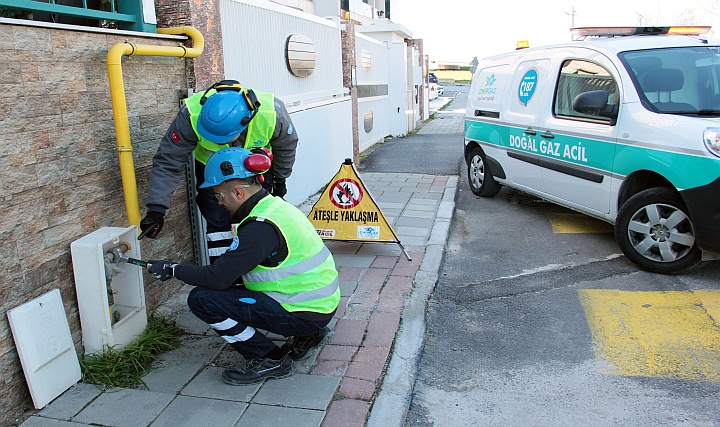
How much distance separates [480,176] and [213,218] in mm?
4895

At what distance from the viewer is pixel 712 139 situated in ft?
15.7

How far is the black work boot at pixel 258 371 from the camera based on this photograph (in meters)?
3.49

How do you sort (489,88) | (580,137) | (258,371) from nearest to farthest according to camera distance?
(258,371)
(580,137)
(489,88)

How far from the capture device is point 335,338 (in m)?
4.11

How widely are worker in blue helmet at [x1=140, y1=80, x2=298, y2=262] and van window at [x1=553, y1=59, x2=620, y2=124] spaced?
3.22 metres

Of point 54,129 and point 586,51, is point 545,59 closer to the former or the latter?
point 586,51

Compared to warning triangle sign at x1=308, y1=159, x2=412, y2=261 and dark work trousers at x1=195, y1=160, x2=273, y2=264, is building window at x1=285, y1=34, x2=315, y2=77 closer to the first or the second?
warning triangle sign at x1=308, y1=159, x2=412, y2=261

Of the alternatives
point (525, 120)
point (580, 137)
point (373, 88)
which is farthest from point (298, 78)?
point (373, 88)

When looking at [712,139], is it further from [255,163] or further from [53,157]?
[53,157]

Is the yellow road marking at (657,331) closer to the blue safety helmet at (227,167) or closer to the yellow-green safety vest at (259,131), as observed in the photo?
the blue safety helmet at (227,167)

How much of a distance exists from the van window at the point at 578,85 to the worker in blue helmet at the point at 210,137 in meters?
3.22

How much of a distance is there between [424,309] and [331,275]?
1.30 metres

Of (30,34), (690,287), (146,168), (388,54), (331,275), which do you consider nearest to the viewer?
(30,34)

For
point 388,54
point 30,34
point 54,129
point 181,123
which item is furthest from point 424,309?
point 388,54
